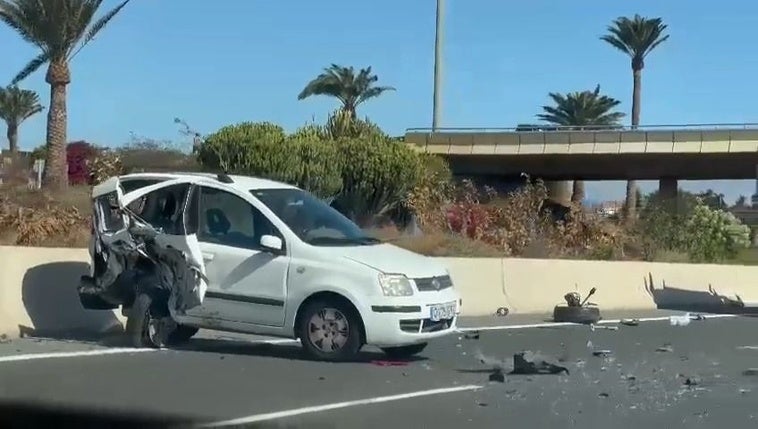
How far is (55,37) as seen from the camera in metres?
38.4

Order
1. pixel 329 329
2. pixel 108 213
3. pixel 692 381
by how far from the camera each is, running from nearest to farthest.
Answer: pixel 692 381 → pixel 329 329 → pixel 108 213

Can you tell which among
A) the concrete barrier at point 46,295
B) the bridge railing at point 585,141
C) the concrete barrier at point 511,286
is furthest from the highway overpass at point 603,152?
the concrete barrier at point 46,295

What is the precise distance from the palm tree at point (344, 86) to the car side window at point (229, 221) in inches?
2195

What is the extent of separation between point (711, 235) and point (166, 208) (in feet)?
82.9

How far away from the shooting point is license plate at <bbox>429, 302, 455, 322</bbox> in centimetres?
1230

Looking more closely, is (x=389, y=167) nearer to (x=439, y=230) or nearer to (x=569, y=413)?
(x=439, y=230)

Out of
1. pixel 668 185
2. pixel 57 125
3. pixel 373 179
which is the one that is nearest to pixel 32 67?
pixel 57 125

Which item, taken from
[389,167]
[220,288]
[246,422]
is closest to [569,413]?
[246,422]

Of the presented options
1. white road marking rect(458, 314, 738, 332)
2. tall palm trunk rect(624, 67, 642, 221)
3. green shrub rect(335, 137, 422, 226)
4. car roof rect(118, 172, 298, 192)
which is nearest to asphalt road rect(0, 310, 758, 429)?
car roof rect(118, 172, 298, 192)

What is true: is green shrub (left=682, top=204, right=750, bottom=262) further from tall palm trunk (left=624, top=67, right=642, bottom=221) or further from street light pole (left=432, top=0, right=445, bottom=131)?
tall palm trunk (left=624, top=67, right=642, bottom=221)

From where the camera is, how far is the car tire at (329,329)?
39.7ft

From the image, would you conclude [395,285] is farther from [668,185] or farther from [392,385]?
→ [668,185]

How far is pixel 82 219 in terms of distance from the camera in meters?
24.1

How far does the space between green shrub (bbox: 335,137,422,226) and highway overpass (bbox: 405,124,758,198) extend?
20.8 metres
